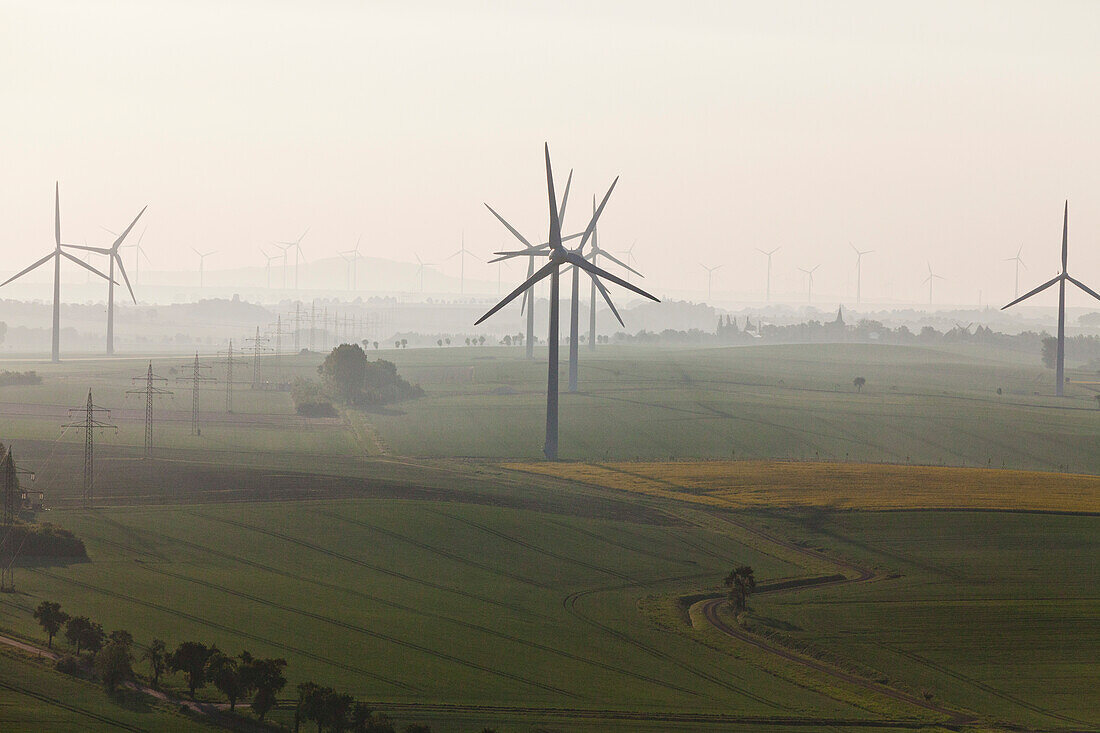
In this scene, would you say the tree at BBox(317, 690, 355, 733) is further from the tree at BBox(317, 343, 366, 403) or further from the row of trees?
the tree at BBox(317, 343, 366, 403)

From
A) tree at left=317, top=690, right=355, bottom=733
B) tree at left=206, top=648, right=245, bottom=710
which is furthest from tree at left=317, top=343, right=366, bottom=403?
tree at left=317, top=690, right=355, bottom=733

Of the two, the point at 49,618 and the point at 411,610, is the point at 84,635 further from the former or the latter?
the point at 411,610

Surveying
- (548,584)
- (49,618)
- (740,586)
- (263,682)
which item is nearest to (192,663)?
(263,682)

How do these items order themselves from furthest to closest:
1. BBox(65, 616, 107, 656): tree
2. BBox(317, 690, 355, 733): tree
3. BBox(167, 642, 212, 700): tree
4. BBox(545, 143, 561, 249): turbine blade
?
BBox(545, 143, 561, 249): turbine blade, BBox(65, 616, 107, 656): tree, BBox(167, 642, 212, 700): tree, BBox(317, 690, 355, 733): tree

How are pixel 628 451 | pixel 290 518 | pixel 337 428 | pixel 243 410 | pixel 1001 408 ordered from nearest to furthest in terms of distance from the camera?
pixel 290 518, pixel 628 451, pixel 337 428, pixel 243 410, pixel 1001 408

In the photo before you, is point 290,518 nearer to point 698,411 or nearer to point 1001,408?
point 698,411

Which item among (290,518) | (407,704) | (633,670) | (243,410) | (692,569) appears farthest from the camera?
(243,410)

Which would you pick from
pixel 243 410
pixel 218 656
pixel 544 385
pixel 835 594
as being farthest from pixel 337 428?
pixel 218 656
